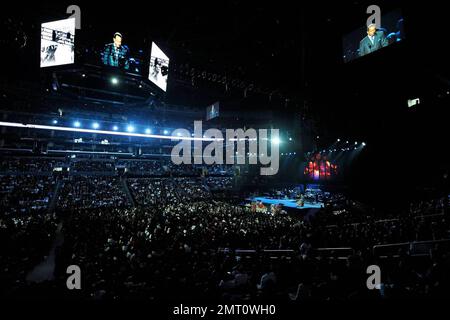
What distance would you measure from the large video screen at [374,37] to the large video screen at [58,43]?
9504mm

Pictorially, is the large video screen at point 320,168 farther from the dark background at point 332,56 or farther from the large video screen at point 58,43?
the large video screen at point 58,43

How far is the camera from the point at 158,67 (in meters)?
10.6

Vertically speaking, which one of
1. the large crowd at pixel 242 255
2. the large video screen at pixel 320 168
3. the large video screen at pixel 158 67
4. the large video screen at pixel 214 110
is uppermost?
the large video screen at pixel 214 110

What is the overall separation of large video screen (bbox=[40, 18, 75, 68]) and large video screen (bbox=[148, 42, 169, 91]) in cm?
259

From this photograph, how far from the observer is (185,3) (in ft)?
30.9

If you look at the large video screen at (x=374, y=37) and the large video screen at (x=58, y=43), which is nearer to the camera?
the large video screen at (x=374, y=37)

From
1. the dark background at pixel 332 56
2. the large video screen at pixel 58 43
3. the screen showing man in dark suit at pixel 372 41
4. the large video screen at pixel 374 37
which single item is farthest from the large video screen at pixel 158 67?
the screen showing man in dark suit at pixel 372 41

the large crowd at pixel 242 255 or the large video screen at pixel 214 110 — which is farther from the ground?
the large video screen at pixel 214 110

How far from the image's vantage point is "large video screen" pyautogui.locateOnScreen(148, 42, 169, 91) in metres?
10.1

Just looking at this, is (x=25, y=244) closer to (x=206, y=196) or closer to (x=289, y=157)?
(x=289, y=157)

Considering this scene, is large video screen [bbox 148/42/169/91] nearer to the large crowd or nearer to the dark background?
the dark background

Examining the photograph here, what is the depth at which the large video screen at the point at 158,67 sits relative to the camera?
33.2ft

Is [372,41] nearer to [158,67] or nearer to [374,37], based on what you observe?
[374,37]
